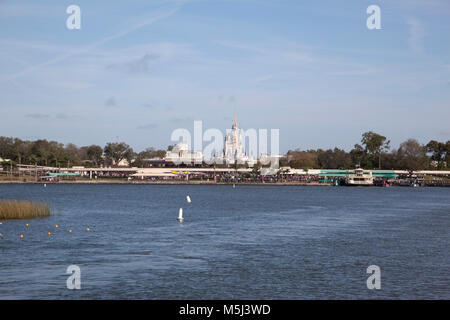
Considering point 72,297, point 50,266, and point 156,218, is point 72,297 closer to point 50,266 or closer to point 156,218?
point 50,266

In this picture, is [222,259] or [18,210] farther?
[18,210]

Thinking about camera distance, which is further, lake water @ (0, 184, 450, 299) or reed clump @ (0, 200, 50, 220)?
reed clump @ (0, 200, 50, 220)

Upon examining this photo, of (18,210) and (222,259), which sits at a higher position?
Answer: (18,210)

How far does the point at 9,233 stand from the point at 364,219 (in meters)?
45.5

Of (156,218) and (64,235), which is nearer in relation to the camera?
(64,235)

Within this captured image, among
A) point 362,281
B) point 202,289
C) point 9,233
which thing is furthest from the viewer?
point 9,233

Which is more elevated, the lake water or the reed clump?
the reed clump

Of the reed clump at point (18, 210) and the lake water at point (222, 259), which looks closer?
the lake water at point (222, 259)

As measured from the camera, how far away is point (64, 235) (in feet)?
169

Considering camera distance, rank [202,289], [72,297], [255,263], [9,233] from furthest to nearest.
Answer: [9,233] → [255,263] → [202,289] → [72,297]

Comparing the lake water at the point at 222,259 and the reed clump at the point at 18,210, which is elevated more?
the reed clump at the point at 18,210
